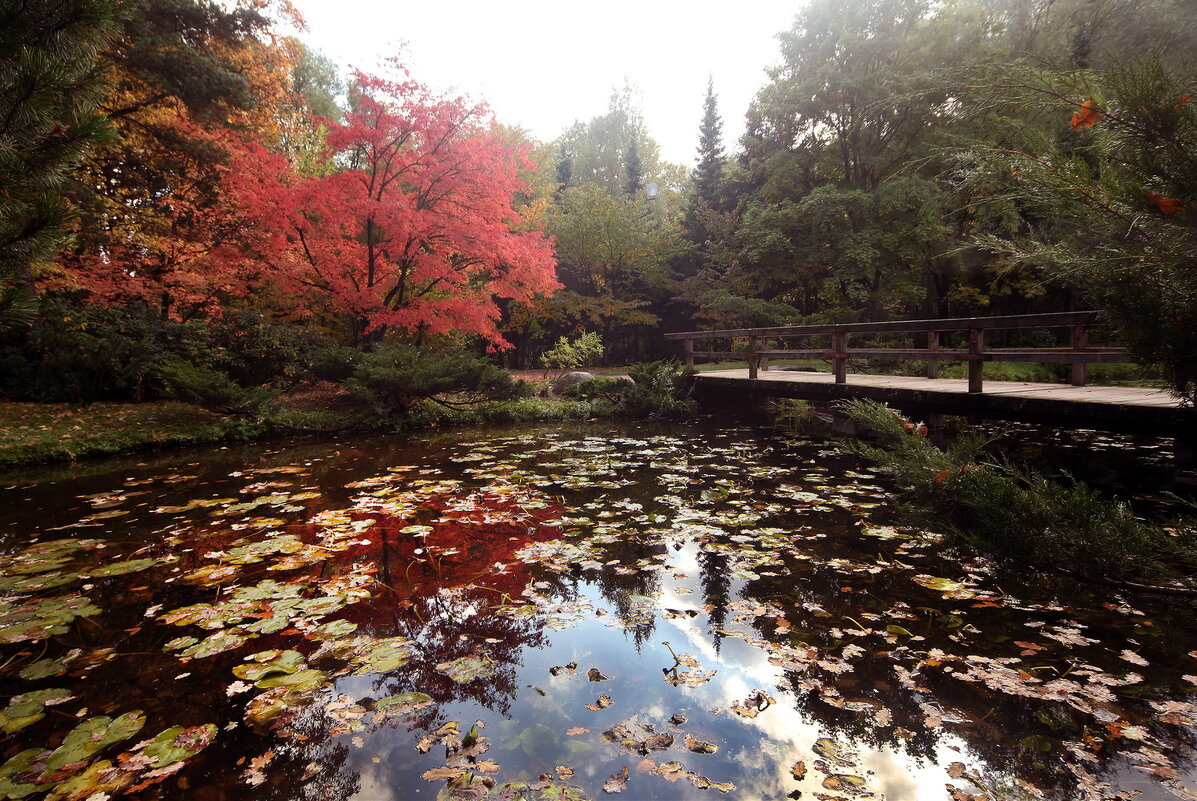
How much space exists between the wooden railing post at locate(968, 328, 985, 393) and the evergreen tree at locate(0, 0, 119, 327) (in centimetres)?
730

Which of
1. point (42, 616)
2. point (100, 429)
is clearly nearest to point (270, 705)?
point (42, 616)

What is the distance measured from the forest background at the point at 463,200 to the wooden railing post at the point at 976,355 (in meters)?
1.38

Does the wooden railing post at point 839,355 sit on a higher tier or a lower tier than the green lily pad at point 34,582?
higher

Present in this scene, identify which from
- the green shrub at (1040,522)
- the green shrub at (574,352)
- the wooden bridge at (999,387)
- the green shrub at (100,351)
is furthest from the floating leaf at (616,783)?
the green shrub at (574,352)

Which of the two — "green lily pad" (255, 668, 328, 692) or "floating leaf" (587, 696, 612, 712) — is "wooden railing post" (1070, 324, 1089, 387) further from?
"green lily pad" (255, 668, 328, 692)

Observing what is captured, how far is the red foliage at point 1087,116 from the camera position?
1.88 m

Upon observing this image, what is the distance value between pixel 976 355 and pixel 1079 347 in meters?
1.12

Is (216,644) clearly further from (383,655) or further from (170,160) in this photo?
(170,160)

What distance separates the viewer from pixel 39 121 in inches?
92.7

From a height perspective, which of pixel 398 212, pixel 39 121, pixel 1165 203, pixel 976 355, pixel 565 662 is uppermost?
pixel 398 212

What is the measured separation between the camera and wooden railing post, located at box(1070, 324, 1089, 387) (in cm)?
566

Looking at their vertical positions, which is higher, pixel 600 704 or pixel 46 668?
pixel 46 668

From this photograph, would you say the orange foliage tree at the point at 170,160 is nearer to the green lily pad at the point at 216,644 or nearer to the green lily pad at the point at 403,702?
the green lily pad at the point at 216,644

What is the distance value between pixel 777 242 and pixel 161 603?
47.6ft
